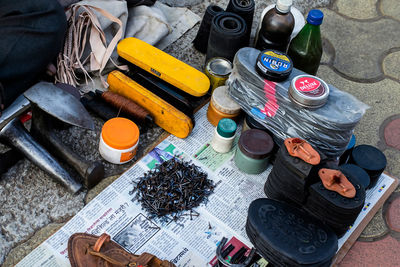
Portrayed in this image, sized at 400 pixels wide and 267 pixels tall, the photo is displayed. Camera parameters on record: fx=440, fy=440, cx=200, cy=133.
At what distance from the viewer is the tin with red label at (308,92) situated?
1.66 m

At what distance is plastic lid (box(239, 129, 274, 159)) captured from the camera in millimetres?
1791

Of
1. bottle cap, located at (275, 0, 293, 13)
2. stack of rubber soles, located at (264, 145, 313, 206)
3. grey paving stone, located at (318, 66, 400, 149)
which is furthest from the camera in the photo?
grey paving stone, located at (318, 66, 400, 149)

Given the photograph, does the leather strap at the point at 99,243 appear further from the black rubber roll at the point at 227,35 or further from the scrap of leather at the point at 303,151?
the black rubber roll at the point at 227,35

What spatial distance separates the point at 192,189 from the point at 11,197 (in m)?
0.71

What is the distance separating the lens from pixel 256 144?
5.94 feet

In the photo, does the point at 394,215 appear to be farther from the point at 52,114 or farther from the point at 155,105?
the point at 52,114

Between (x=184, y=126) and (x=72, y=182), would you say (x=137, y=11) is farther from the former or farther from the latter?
(x=72, y=182)

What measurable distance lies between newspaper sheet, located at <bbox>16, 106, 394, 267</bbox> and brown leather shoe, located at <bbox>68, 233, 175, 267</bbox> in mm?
97

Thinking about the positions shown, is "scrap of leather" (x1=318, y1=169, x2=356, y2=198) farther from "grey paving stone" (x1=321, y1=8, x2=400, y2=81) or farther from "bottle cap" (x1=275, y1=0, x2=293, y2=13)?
"grey paving stone" (x1=321, y1=8, x2=400, y2=81)

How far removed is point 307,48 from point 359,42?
0.74m

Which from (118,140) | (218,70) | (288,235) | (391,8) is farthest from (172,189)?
(391,8)

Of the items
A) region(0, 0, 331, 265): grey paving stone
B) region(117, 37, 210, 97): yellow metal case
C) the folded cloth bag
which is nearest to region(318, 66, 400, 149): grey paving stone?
region(117, 37, 210, 97): yellow metal case

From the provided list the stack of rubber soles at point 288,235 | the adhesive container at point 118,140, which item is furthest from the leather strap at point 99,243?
the stack of rubber soles at point 288,235

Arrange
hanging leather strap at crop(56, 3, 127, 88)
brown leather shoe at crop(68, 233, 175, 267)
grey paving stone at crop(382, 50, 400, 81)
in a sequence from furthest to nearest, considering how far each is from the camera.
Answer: grey paving stone at crop(382, 50, 400, 81)
hanging leather strap at crop(56, 3, 127, 88)
brown leather shoe at crop(68, 233, 175, 267)
